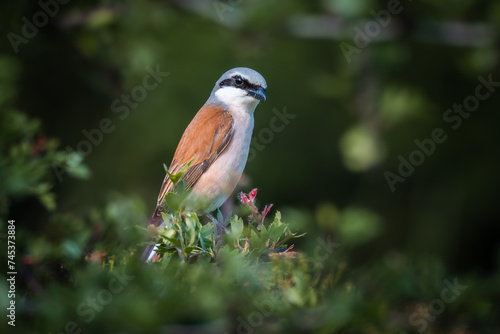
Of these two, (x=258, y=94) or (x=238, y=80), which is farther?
(x=238, y=80)

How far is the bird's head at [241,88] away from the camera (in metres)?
4.14

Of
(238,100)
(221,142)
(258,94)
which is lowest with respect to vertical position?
(221,142)

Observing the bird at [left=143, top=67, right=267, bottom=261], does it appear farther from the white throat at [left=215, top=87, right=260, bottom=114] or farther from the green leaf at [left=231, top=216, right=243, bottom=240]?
the green leaf at [left=231, top=216, right=243, bottom=240]

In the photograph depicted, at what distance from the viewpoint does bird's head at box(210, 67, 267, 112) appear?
4145 mm

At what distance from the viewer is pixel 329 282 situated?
6.77 feet

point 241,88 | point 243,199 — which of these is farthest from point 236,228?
point 241,88

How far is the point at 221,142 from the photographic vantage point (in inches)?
161

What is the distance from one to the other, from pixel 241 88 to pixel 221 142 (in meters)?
0.49

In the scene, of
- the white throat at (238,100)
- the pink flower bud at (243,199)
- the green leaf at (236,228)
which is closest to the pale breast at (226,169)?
the white throat at (238,100)

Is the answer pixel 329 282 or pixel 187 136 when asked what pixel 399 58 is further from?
pixel 329 282

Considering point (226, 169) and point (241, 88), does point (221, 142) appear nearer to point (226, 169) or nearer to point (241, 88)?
point (226, 169)

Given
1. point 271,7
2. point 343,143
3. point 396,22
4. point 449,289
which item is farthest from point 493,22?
point 449,289

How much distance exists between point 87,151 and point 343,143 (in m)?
2.51

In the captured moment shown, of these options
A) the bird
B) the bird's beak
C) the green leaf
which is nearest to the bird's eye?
the bird
